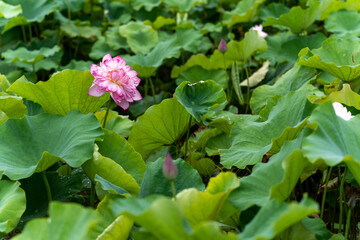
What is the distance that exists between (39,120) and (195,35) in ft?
4.24

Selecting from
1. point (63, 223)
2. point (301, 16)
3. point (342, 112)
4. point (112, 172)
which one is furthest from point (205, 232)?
point (301, 16)

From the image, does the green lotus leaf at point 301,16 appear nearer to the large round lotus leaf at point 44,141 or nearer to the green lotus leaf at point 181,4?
the green lotus leaf at point 181,4

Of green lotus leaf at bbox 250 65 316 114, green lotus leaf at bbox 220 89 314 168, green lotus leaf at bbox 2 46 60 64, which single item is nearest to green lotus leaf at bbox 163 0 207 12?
green lotus leaf at bbox 2 46 60 64

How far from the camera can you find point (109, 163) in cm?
127

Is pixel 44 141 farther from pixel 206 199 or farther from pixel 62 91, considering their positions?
pixel 206 199

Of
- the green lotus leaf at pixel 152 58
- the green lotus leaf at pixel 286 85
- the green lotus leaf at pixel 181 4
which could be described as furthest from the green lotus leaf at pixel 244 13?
the green lotus leaf at pixel 286 85

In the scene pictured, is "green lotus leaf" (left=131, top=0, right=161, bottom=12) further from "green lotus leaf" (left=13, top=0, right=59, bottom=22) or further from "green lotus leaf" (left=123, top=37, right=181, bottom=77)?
"green lotus leaf" (left=123, top=37, right=181, bottom=77)

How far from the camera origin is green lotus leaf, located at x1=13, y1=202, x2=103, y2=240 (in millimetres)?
834

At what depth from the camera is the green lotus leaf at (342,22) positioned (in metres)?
2.19

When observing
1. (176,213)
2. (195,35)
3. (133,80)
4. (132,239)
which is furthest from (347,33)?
(176,213)

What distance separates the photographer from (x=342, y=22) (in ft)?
7.30

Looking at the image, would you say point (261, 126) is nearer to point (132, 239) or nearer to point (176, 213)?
point (132, 239)

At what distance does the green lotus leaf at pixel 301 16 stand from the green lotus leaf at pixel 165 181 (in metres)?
1.17

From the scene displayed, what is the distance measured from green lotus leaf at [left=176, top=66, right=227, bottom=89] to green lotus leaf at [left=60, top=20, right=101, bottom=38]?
81 cm
